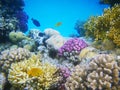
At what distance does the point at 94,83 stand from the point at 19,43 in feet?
20.3

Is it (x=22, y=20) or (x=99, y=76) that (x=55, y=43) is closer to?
(x=99, y=76)

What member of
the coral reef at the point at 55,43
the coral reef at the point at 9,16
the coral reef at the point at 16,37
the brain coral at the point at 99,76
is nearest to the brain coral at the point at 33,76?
the brain coral at the point at 99,76

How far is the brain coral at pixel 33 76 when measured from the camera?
436 cm

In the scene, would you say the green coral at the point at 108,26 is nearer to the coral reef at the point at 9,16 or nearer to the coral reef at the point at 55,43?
the coral reef at the point at 55,43

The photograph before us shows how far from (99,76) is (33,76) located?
1.52 metres

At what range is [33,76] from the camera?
4.37 meters

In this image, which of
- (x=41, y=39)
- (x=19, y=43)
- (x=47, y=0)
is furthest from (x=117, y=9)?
(x=47, y=0)

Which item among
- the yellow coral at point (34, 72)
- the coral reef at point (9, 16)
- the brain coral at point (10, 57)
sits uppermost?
the coral reef at point (9, 16)

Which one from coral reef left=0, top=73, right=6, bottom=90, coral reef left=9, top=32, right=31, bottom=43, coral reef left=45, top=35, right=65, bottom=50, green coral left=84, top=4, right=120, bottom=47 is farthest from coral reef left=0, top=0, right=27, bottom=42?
green coral left=84, top=4, right=120, bottom=47

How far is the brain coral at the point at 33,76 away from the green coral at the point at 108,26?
64.1 inches

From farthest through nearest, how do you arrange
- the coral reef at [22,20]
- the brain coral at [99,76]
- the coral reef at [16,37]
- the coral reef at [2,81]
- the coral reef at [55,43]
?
the coral reef at [22,20] → the coral reef at [16,37] → the coral reef at [55,43] → the coral reef at [2,81] → the brain coral at [99,76]

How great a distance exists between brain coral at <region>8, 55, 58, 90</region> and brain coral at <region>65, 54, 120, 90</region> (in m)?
0.70

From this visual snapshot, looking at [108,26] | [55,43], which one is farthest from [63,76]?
[55,43]

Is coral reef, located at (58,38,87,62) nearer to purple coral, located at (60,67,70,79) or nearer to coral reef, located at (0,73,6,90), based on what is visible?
purple coral, located at (60,67,70,79)
